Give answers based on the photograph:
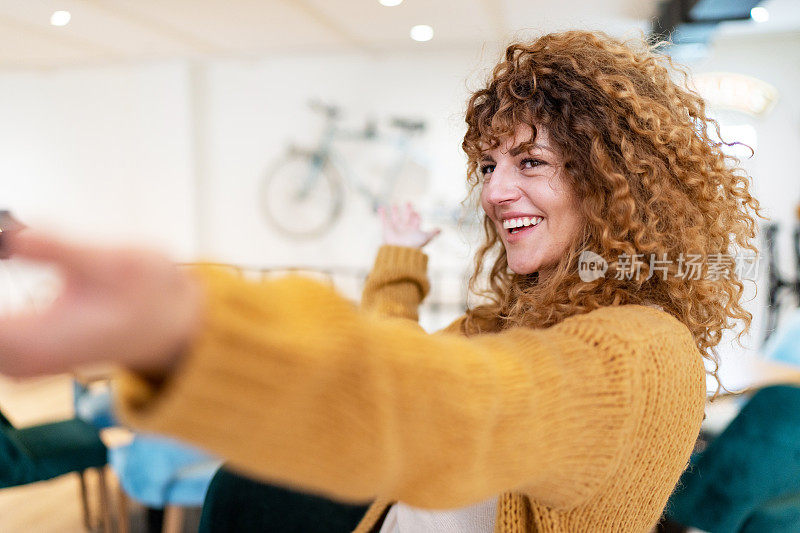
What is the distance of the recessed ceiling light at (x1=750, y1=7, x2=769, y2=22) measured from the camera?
153 inches

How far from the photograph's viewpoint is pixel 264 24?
4512 mm

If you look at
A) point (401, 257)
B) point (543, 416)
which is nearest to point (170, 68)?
point (401, 257)

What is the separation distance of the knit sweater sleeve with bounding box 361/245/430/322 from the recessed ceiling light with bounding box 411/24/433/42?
11.6 feet

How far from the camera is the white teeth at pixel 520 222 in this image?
984mm

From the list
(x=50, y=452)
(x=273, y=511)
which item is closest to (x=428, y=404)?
(x=273, y=511)

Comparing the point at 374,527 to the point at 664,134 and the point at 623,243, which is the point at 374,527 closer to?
the point at 623,243

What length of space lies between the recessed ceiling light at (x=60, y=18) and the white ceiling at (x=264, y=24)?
48 mm

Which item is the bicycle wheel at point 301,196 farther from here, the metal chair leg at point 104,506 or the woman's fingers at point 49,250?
the woman's fingers at point 49,250

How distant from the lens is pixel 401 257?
143 cm

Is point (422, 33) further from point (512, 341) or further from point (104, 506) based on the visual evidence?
point (512, 341)

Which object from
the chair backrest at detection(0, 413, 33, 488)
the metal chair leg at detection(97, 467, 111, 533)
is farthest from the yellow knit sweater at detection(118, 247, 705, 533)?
the metal chair leg at detection(97, 467, 111, 533)

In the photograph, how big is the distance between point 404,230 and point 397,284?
17cm

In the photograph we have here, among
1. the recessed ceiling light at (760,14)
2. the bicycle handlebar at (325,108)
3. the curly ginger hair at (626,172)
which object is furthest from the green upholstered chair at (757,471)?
the bicycle handlebar at (325,108)

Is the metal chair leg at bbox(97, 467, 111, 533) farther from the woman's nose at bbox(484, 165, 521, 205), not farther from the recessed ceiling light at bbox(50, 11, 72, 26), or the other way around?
the recessed ceiling light at bbox(50, 11, 72, 26)
